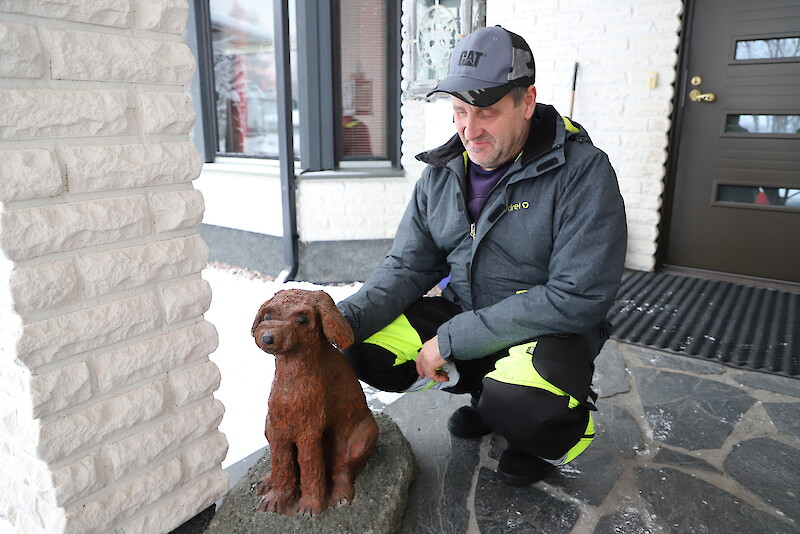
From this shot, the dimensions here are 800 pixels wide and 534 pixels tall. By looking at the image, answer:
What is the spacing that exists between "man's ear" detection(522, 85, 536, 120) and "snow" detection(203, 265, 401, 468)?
122 cm

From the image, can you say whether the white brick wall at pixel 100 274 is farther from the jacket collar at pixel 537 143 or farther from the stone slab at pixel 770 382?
the stone slab at pixel 770 382

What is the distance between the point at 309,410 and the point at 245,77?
164 inches

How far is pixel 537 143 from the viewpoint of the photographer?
1.69 m

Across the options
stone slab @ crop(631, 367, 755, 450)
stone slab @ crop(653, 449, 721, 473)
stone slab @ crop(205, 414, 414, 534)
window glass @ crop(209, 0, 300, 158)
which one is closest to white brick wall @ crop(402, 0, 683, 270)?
window glass @ crop(209, 0, 300, 158)

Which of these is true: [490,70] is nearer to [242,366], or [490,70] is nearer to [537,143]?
[537,143]

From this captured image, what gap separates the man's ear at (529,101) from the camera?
1660 mm

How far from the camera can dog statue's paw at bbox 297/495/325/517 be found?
137cm

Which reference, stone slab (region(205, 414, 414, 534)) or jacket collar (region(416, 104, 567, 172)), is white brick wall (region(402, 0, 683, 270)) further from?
stone slab (region(205, 414, 414, 534))

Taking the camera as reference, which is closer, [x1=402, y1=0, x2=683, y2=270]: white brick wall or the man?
the man

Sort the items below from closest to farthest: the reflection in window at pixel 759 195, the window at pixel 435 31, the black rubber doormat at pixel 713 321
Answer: the black rubber doormat at pixel 713 321
the reflection in window at pixel 759 195
the window at pixel 435 31

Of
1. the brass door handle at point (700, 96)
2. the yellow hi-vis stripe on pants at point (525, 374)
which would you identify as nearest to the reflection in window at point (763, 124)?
the brass door handle at point (700, 96)

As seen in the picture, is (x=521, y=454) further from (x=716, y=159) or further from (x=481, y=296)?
(x=716, y=159)

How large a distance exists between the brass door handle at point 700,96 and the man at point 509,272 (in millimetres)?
2495

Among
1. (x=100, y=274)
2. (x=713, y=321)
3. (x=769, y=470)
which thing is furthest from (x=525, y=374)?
(x=713, y=321)
